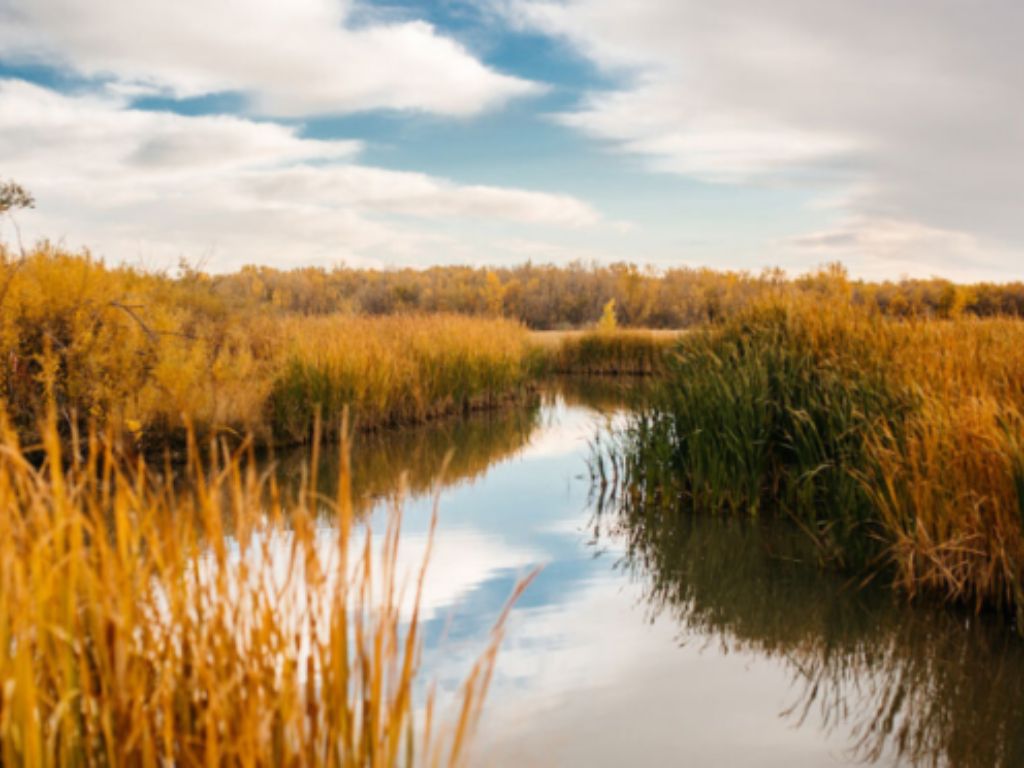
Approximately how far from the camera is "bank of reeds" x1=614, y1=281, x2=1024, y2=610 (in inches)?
191

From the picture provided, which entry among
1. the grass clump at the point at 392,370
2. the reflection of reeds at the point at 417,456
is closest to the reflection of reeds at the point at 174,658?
the reflection of reeds at the point at 417,456

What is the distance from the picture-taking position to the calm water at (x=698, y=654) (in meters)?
3.56

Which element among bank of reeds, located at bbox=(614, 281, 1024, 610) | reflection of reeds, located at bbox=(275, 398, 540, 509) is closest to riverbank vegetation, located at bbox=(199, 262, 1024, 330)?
reflection of reeds, located at bbox=(275, 398, 540, 509)

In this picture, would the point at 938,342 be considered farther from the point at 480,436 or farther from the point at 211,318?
the point at 211,318

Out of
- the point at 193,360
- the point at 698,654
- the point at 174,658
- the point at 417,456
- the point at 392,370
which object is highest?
the point at 193,360

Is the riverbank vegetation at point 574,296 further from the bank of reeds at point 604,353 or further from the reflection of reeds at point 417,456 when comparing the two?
the reflection of reeds at point 417,456

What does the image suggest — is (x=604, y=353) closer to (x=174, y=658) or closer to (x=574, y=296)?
(x=574, y=296)

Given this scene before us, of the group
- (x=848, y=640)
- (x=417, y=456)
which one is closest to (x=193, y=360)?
(x=417, y=456)

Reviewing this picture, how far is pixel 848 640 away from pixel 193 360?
22.7 feet

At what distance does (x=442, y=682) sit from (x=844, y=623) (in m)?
2.33

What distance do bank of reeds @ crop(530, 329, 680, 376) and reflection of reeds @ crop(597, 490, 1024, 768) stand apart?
1450 cm

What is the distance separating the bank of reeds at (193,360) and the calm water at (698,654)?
2.34 m

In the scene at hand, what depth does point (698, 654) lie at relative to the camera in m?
4.49

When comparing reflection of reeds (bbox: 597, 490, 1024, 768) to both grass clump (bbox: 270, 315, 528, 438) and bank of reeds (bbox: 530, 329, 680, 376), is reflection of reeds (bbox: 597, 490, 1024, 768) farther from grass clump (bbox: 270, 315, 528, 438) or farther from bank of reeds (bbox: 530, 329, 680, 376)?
bank of reeds (bbox: 530, 329, 680, 376)
